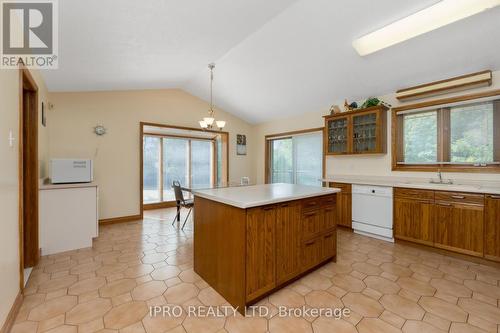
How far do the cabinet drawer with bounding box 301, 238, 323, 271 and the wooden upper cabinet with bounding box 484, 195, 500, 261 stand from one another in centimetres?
195

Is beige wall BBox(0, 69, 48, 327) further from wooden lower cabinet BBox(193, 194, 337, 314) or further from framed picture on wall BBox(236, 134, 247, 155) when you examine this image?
framed picture on wall BBox(236, 134, 247, 155)

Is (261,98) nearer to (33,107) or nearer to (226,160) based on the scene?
(226,160)

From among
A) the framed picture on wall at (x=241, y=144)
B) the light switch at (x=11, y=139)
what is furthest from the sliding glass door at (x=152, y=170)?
the light switch at (x=11, y=139)

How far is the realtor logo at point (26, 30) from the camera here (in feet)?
5.77

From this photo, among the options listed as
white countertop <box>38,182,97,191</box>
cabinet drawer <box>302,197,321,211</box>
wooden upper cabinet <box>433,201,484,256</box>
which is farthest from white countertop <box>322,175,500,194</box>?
white countertop <box>38,182,97,191</box>

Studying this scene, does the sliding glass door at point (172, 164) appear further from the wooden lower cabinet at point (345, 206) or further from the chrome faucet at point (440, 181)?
the chrome faucet at point (440, 181)

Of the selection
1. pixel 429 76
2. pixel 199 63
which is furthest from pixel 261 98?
pixel 429 76

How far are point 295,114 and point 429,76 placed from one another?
8.66 ft

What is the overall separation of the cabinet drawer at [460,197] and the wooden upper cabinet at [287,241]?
2128 millimetres

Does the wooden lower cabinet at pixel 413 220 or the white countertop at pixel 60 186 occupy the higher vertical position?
the white countertop at pixel 60 186

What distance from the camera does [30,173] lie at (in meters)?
2.64

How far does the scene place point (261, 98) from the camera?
16.4 feet

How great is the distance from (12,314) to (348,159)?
4757 millimetres

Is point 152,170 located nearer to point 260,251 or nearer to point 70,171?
point 70,171
